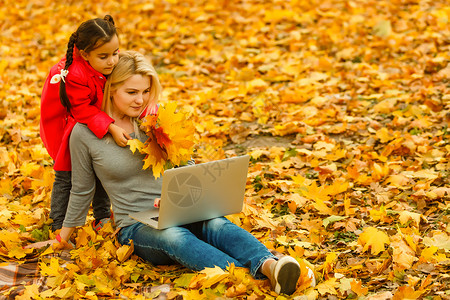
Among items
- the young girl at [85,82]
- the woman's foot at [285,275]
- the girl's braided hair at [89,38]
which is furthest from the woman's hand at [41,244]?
the woman's foot at [285,275]

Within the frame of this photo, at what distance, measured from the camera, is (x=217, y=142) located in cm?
471

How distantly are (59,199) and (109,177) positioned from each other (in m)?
0.48

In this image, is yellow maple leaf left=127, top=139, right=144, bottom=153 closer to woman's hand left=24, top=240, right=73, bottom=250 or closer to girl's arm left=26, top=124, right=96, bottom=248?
girl's arm left=26, top=124, right=96, bottom=248

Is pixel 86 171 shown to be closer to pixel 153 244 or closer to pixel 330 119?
pixel 153 244

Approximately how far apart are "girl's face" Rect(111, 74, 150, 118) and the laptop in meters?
0.55

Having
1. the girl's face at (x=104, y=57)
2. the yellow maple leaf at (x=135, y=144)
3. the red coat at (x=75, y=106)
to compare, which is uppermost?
the girl's face at (x=104, y=57)

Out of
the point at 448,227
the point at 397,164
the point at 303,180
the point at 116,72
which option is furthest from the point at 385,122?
the point at 116,72

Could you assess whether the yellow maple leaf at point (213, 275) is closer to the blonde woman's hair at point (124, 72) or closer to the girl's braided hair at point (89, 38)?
the blonde woman's hair at point (124, 72)

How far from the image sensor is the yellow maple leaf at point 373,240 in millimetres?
3047

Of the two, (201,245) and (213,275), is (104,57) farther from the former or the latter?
(213,275)

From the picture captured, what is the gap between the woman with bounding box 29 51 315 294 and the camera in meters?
2.85

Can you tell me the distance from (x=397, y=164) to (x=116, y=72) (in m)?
2.19

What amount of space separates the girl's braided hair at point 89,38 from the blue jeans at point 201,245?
0.84 m

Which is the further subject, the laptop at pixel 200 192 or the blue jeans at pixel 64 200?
the blue jeans at pixel 64 200
